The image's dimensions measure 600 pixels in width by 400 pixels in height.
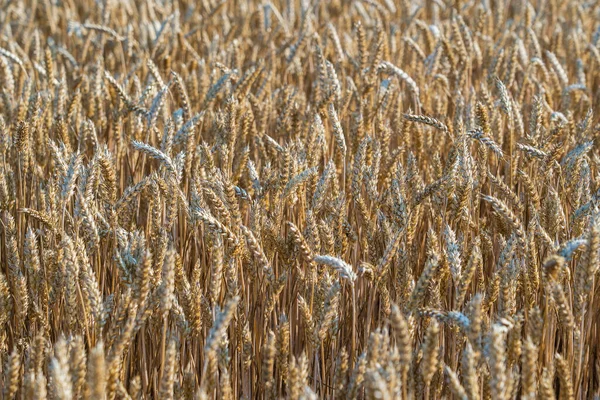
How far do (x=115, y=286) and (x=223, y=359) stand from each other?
0.58 metres

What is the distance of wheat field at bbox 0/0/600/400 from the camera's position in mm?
1216

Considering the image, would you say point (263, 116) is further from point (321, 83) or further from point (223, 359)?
point (223, 359)

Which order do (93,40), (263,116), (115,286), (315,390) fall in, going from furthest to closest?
(93,40) → (263,116) → (115,286) → (315,390)

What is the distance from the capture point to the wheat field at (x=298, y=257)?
122cm

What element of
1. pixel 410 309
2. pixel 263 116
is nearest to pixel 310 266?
pixel 410 309

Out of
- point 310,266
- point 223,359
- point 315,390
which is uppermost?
point 310,266

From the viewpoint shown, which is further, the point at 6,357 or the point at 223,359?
the point at 6,357

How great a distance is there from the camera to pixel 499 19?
12.9ft

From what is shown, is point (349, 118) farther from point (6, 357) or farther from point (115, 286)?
point (6, 357)

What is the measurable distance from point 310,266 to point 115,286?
1.92 ft

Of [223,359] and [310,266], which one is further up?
[310,266]

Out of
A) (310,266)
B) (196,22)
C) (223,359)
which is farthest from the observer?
(196,22)

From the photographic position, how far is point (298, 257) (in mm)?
1737

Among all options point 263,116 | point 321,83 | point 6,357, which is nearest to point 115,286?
point 6,357
